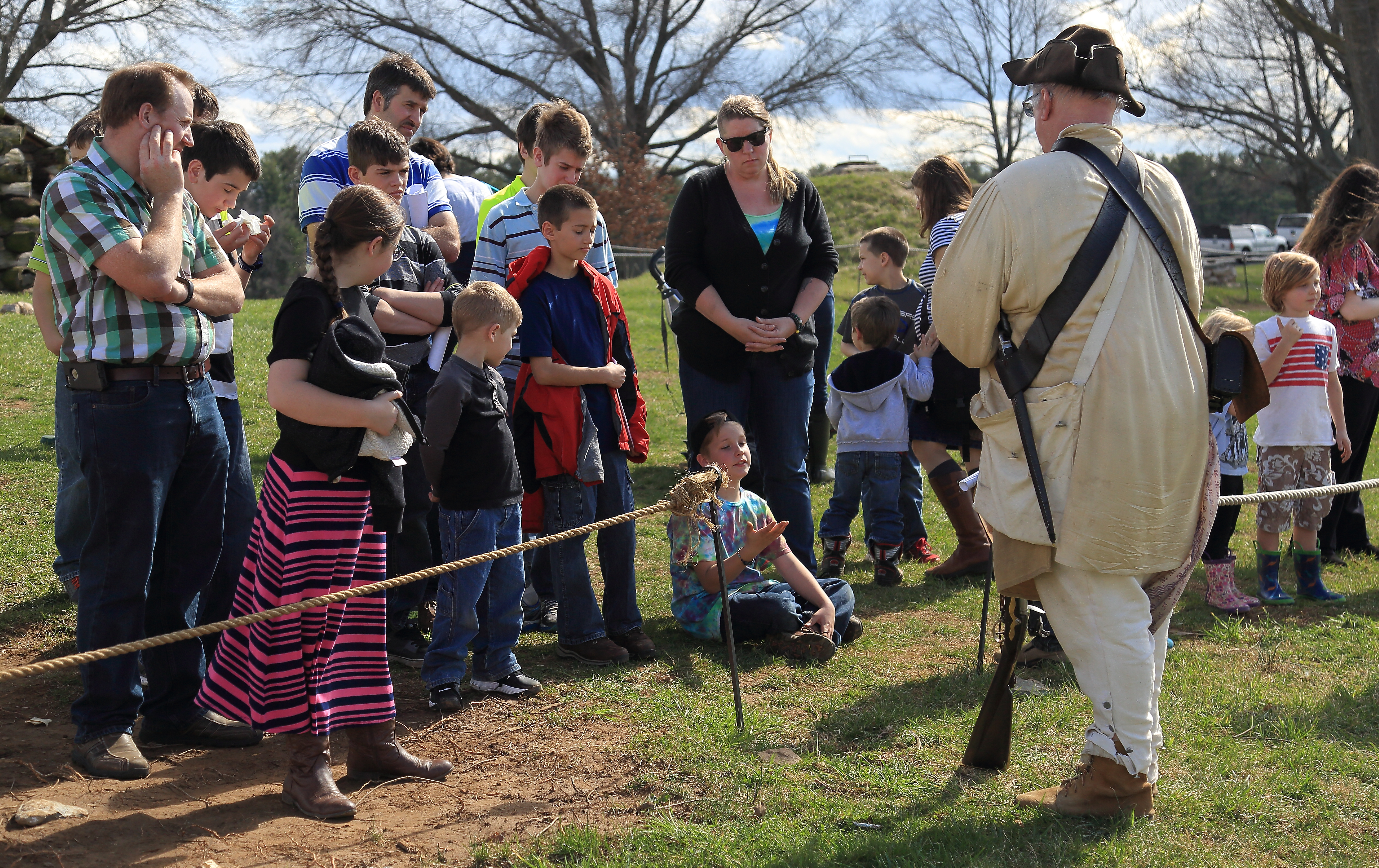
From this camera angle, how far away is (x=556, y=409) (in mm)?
4562

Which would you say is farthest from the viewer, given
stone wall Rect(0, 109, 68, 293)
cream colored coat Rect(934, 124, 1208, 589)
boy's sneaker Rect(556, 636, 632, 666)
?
stone wall Rect(0, 109, 68, 293)

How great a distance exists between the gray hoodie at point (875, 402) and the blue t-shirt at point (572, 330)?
1.92 metres

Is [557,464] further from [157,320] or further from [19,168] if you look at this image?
[19,168]

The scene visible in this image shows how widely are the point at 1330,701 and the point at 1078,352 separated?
2.25 meters

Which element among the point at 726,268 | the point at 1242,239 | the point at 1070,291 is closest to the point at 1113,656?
the point at 1070,291

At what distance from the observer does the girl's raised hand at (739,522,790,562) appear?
446 centimetres

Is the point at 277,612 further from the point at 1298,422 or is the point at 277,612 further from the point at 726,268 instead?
the point at 1298,422

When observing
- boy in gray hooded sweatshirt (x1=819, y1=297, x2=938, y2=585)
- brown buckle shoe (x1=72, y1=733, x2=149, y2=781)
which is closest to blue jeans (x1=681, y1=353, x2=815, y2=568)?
boy in gray hooded sweatshirt (x1=819, y1=297, x2=938, y2=585)

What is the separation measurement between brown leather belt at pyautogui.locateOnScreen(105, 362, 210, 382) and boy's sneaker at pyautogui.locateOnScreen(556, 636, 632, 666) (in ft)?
6.43

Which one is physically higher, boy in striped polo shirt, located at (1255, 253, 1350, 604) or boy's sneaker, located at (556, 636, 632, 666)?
boy in striped polo shirt, located at (1255, 253, 1350, 604)

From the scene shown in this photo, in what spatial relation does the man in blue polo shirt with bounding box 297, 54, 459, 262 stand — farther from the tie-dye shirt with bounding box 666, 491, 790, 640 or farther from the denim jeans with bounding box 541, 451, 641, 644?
the tie-dye shirt with bounding box 666, 491, 790, 640

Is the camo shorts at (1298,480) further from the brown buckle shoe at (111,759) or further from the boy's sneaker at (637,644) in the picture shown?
the brown buckle shoe at (111,759)

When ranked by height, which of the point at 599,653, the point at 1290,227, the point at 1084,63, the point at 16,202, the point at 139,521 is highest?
the point at 1290,227

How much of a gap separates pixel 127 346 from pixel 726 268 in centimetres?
277
